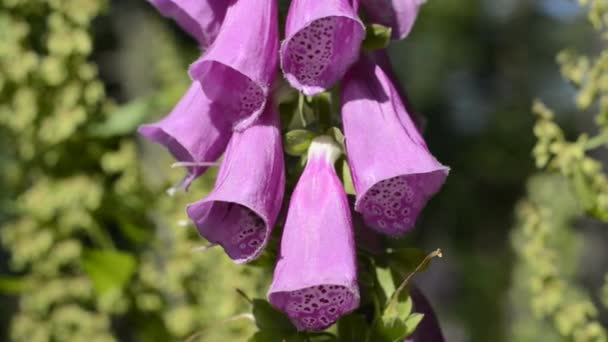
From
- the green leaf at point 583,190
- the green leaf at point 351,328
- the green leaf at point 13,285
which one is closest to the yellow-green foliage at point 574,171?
the green leaf at point 583,190

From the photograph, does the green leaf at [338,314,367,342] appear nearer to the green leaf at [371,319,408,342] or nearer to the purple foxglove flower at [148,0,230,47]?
the green leaf at [371,319,408,342]

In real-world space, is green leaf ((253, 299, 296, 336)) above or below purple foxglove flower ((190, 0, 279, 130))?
below

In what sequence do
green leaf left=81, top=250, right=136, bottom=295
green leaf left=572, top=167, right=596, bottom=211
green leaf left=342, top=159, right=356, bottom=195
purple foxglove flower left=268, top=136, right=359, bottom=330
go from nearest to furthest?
1. purple foxglove flower left=268, top=136, right=359, bottom=330
2. green leaf left=342, top=159, right=356, bottom=195
3. green leaf left=572, top=167, right=596, bottom=211
4. green leaf left=81, top=250, right=136, bottom=295

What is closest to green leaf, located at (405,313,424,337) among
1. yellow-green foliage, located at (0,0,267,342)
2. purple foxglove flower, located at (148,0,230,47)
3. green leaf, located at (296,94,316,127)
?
green leaf, located at (296,94,316,127)

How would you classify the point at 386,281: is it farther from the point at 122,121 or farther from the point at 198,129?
the point at 122,121

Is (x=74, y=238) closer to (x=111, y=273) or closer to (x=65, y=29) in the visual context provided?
(x=111, y=273)

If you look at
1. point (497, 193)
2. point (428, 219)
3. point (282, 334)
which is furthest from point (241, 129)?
point (428, 219)
